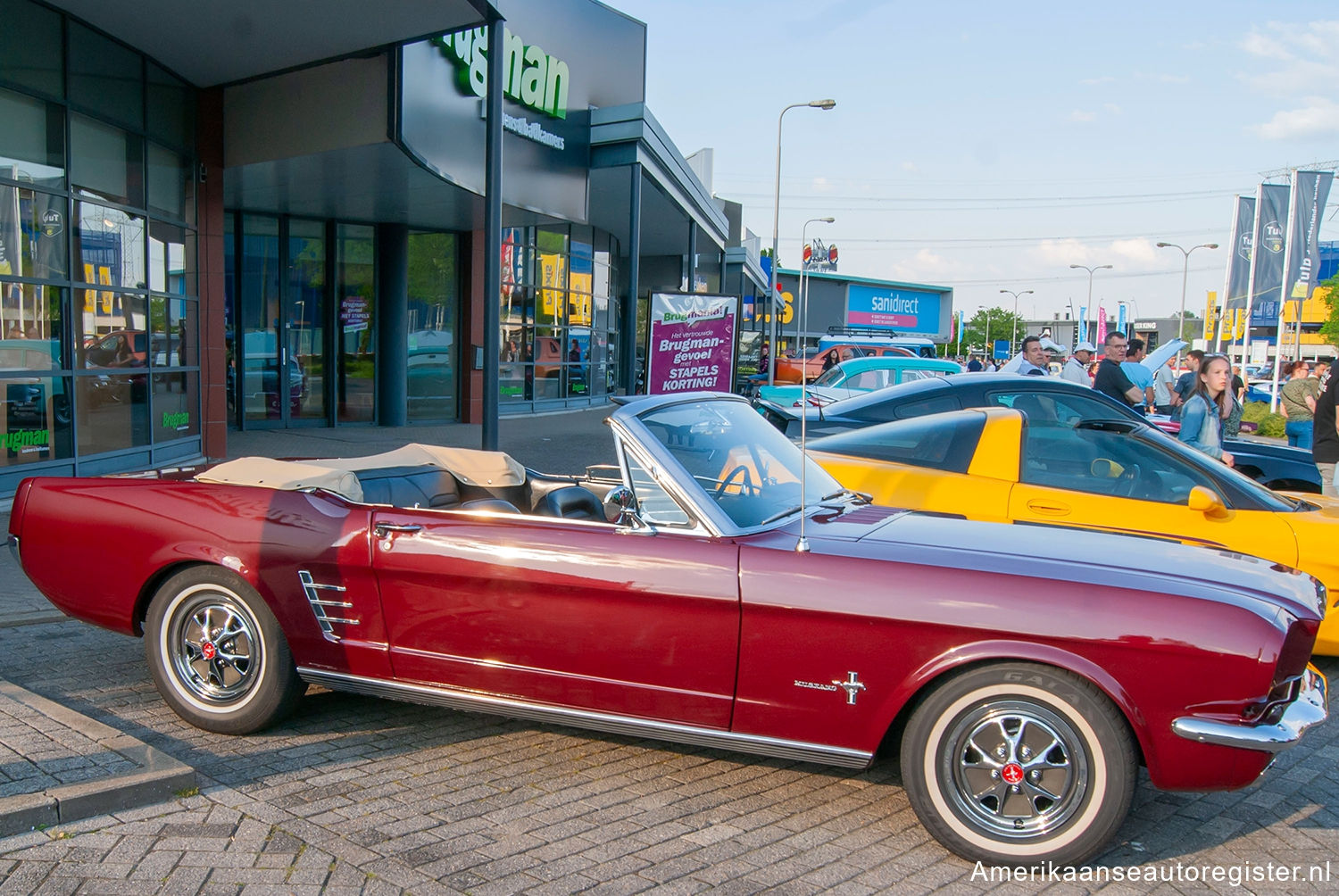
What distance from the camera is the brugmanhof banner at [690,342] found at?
12.1m

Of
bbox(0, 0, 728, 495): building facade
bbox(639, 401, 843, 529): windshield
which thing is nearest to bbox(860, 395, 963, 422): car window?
bbox(639, 401, 843, 529): windshield

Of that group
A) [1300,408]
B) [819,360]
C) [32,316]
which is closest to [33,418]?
[32,316]

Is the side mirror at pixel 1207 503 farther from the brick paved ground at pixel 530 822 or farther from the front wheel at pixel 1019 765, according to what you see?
the front wheel at pixel 1019 765

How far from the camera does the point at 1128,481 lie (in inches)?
225

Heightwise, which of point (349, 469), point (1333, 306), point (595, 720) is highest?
point (1333, 306)

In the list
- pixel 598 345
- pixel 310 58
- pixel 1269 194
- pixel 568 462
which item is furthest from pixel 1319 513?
pixel 1269 194

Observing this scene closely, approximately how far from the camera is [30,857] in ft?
9.95

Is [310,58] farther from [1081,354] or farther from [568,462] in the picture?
[1081,354]

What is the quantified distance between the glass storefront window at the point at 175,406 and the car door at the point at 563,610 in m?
8.79

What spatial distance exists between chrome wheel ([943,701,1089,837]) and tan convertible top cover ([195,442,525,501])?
2546mm

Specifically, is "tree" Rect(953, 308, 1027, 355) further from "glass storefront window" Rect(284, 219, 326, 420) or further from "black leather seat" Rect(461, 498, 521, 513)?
"black leather seat" Rect(461, 498, 521, 513)

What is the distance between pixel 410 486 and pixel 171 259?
8.66 metres

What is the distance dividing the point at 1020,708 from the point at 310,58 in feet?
34.4

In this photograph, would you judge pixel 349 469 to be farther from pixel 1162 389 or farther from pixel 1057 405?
pixel 1162 389
